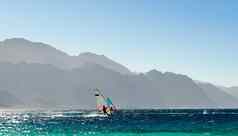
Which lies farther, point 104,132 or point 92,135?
point 104,132

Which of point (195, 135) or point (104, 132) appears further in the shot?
point (104, 132)

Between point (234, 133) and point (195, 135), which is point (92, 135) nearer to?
point (195, 135)

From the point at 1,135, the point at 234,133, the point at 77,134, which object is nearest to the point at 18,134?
the point at 1,135

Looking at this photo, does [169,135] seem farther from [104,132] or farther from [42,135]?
[42,135]

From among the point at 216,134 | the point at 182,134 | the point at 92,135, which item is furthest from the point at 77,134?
the point at 216,134

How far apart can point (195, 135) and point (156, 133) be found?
31.5ft

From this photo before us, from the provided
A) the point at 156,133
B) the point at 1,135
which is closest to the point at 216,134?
the point at 156,133

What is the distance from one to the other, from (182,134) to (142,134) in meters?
8.02

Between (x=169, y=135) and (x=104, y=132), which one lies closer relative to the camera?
(x=169, y=135)

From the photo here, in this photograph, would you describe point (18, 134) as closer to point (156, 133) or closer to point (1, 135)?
point (1, 135)

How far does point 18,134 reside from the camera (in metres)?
110

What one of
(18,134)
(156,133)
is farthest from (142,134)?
(18,134)

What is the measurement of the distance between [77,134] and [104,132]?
7288mm

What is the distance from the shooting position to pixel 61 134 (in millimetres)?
107000
